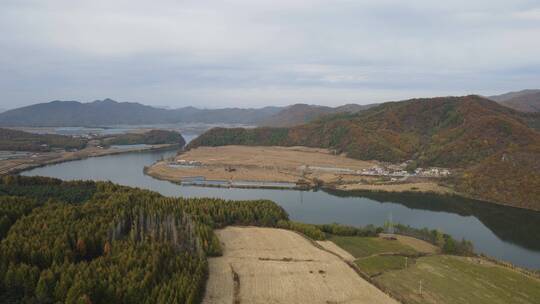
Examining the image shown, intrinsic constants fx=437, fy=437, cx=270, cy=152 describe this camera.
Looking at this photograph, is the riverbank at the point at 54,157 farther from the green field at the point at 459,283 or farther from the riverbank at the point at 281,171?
the green field at the point at 459,283

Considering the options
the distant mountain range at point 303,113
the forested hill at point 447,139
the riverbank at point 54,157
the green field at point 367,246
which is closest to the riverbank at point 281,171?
the forested hill at point 447,139

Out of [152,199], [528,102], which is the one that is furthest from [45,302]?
[528,102]

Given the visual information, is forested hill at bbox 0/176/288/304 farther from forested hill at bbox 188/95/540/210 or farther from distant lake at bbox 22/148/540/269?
forested hill at bbox 188/95/540/210

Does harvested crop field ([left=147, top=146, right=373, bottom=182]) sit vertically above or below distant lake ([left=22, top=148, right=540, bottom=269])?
above

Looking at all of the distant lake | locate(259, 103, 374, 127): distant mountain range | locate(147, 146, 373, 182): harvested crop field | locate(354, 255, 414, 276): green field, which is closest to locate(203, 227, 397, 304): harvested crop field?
locate(354, 255, 414, 276): green field

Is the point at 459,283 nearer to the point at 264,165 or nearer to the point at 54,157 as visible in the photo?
the point at 264,165

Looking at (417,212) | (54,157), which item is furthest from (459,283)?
(54,157)
